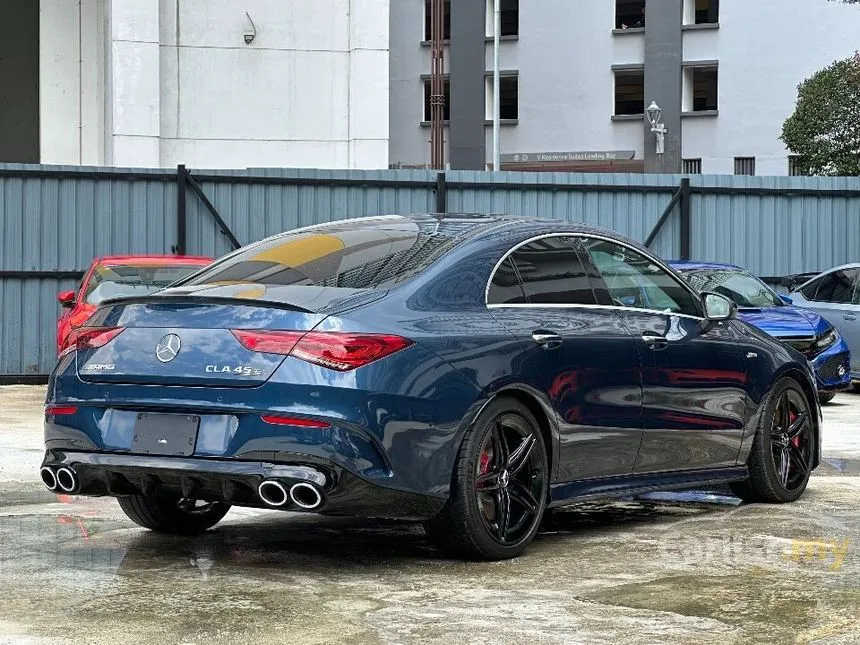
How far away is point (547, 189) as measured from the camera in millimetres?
21672

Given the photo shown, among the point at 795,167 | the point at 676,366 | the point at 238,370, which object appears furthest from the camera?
the point at 795,167

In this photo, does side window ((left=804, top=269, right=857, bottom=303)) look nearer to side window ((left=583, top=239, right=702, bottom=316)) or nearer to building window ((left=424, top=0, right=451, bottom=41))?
side window ((left=583, top=239, right=702, bottom=316))

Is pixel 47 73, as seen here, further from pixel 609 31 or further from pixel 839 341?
pixel 609 31

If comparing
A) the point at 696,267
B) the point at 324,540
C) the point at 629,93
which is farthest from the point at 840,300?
the point at 629,93

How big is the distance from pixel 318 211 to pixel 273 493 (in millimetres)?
14946

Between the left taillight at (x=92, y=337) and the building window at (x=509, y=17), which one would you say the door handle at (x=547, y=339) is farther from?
the building window at (x=509, y=17)

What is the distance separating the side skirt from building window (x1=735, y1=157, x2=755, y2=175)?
46131mm

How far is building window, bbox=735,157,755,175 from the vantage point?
5362 centimetres

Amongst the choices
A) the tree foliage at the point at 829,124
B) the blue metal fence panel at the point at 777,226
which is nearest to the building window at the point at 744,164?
the tree foliage at the point at 829,124

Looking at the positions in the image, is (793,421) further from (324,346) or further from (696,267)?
(696,267)

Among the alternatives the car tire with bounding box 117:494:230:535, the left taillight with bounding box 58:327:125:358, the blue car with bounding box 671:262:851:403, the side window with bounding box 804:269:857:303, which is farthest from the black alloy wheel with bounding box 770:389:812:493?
the side window with bounding box 804:269:857:303

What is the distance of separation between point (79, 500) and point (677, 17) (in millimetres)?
48926

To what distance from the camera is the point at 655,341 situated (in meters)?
7.88

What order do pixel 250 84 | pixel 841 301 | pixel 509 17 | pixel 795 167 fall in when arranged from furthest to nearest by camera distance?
pixel 509 17, pixel 795 167, pixel 250 84, pixel 841 301
